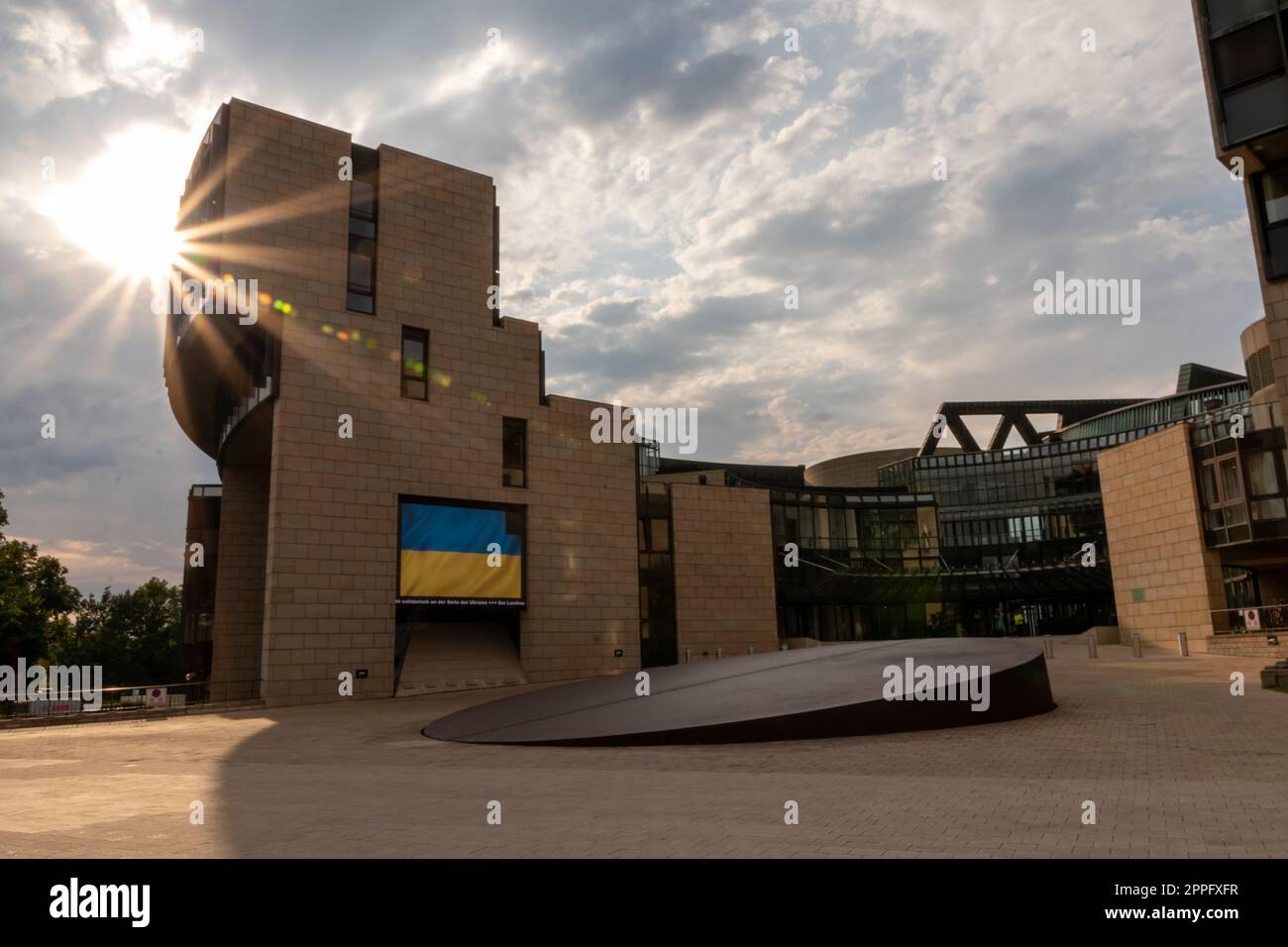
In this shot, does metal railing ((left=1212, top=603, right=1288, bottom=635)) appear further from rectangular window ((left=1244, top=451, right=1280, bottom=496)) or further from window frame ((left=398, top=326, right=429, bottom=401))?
window frame ((left=398, top=326, right=429, bottom=401))

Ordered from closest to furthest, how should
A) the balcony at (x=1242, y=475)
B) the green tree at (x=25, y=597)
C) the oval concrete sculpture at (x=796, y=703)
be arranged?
the oval concrete sculpture at (x=796, y=703) → the balcony at (x=1242, y=475) → the green tree at (x=25, y=597)

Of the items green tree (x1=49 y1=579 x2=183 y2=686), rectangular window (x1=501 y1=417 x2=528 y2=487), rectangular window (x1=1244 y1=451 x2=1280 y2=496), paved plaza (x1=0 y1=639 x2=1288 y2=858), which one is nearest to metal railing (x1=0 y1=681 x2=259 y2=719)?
paved plaza (x1=0 y1=639 x2=1288 y2=858)

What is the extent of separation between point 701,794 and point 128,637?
103917mm

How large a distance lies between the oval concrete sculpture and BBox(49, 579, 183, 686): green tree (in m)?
77.1

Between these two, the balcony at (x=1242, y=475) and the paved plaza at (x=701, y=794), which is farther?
the balcony at (x=1242, y=475)

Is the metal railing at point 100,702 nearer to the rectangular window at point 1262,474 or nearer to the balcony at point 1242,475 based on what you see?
the balcony at point 1242,475

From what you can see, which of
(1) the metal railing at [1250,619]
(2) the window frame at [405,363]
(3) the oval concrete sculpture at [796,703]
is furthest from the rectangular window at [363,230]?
(1) the metal railing at [1250,619]

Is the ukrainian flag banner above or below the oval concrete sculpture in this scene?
above

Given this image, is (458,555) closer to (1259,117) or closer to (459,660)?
(459,660)

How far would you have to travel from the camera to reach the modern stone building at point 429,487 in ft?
109

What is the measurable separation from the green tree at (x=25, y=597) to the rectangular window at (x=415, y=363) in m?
33.1

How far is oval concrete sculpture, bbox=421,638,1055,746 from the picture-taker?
15.6 meters
